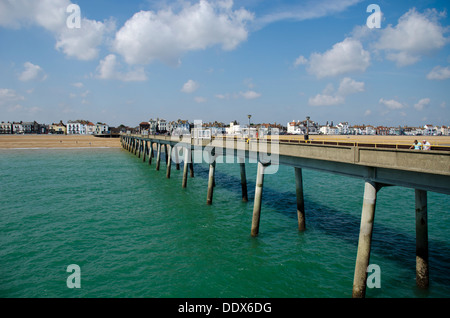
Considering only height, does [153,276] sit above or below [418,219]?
below

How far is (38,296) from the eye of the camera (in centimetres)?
1098

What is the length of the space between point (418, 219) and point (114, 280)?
12918mm

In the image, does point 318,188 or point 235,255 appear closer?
point 235,255

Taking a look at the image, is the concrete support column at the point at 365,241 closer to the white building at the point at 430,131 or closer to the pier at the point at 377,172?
the pier at the point at 377,172

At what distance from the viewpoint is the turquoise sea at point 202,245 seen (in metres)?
11.5

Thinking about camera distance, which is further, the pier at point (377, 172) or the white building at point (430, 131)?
the white building at point (430, 131)

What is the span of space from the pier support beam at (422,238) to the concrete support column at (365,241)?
1841 millimetres

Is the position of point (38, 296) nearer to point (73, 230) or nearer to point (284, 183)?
point (73, 230)

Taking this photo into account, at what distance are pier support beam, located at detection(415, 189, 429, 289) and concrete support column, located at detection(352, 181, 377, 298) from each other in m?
1.84

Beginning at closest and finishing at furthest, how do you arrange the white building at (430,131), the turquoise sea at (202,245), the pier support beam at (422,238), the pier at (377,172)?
the pier at (377,172) → the pier support beam at (422,238) → the turquoise sea at (202,245) → the white building at (430,131)

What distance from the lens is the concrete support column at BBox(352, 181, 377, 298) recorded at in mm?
10148

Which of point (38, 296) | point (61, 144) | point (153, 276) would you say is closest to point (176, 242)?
point (153, 276)

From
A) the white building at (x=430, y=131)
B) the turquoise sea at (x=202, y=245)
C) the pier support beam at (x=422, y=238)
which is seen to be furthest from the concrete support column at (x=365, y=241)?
the white building at (x=430, y=131)
